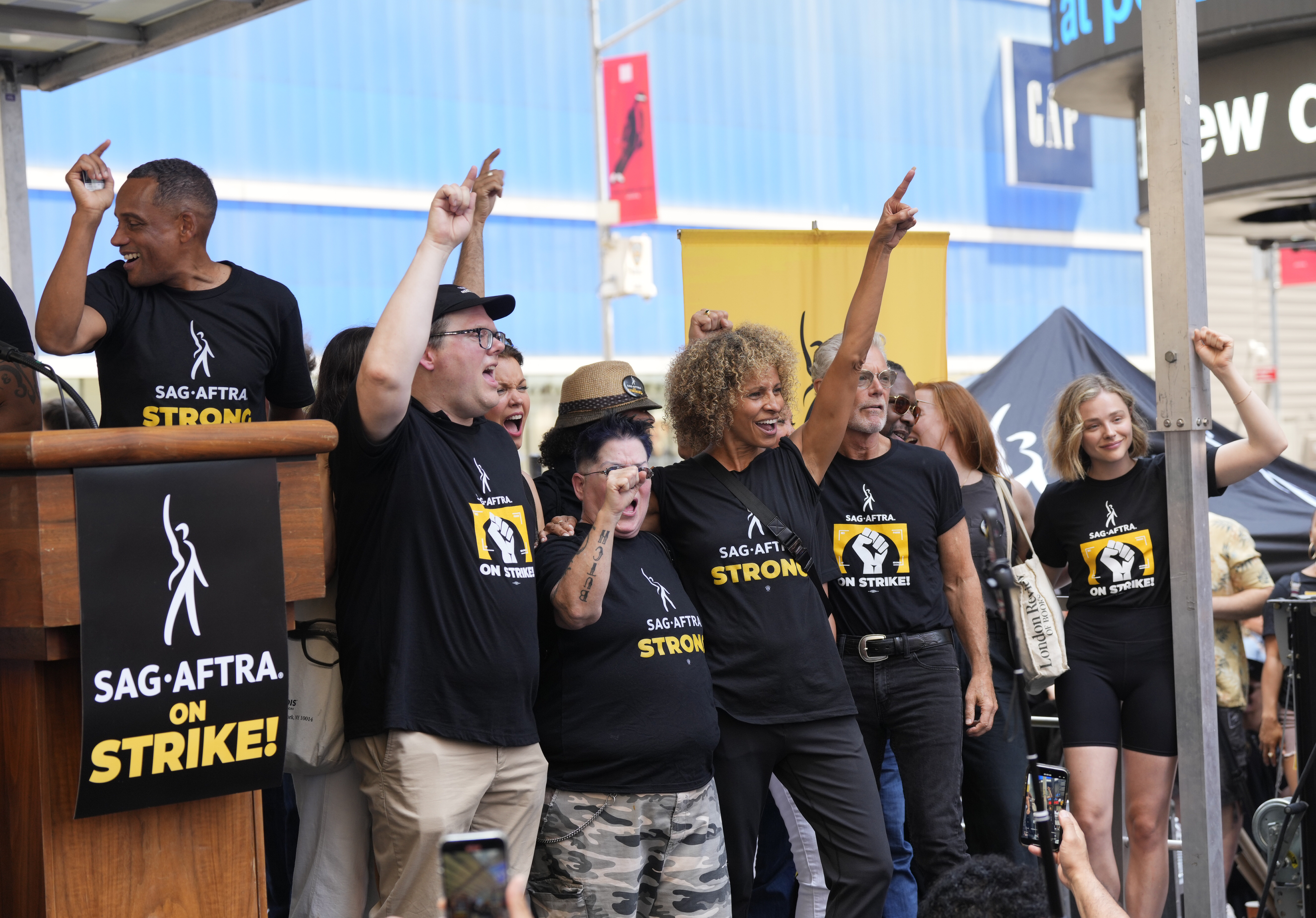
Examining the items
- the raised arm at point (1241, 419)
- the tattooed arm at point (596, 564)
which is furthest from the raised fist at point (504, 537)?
the raised arm at point (1241, 419)

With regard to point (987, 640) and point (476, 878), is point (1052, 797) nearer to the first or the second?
point (987, 640)

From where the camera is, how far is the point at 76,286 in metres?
3.08

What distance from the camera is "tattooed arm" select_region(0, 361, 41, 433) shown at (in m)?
3.07

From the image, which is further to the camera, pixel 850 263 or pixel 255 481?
pixel 850 263

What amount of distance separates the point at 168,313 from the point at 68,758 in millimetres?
1416

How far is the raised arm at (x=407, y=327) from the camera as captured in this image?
278 centimetres

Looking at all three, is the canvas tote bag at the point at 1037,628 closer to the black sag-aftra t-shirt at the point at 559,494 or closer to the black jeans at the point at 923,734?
the black jeans at the point at 923,734

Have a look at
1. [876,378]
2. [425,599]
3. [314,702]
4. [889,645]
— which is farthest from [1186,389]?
[314,702]

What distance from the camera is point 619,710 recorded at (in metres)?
3.37

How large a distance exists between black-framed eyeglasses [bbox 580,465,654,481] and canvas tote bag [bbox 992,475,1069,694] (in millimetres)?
1641

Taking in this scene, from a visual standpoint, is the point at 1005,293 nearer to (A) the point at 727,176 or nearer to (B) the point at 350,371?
(A) the point at 727,176

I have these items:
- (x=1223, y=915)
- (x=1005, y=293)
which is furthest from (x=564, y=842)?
(x=1005, y=293)

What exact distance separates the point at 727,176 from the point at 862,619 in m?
18.7

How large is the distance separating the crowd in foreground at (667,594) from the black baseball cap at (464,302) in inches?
0.4
